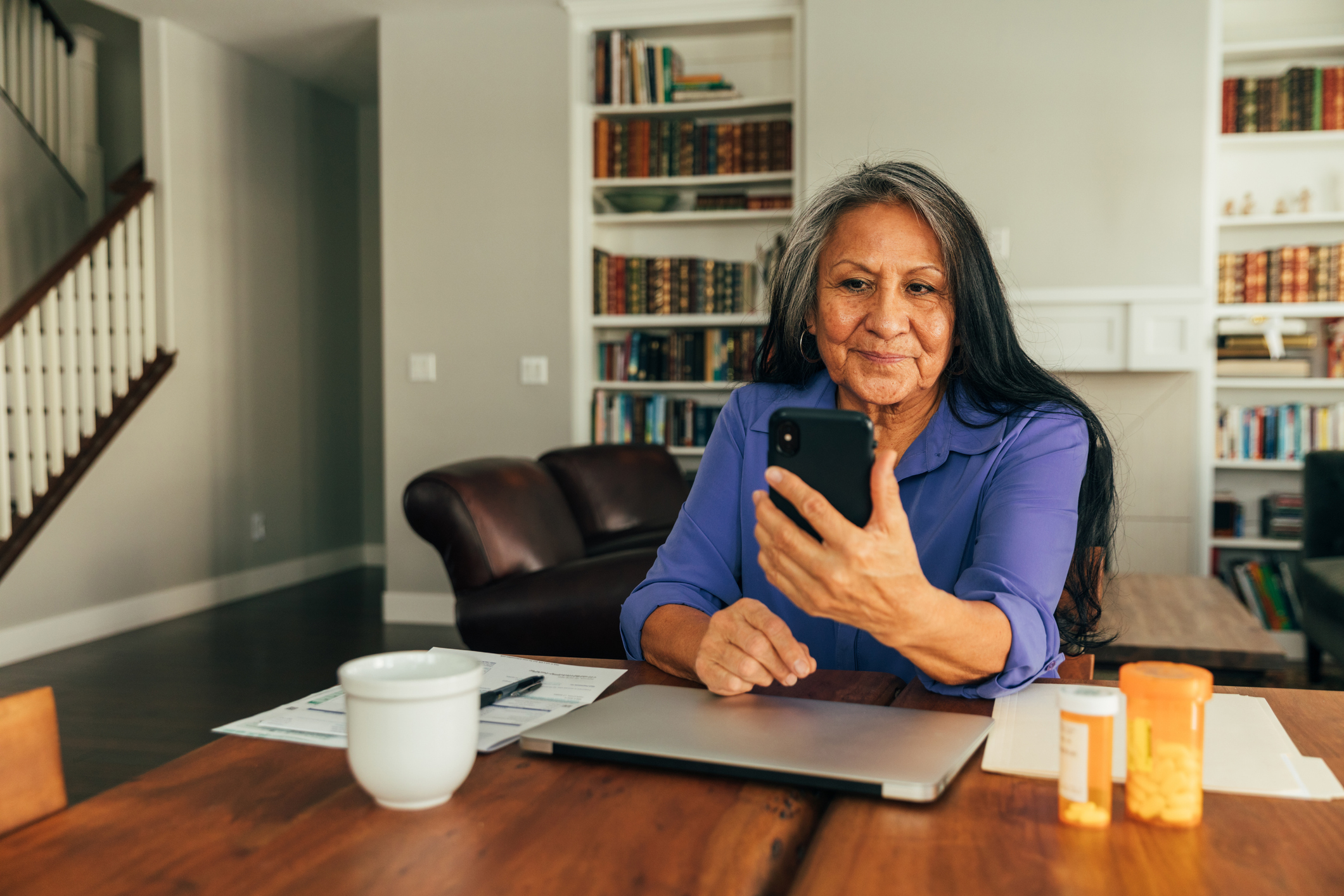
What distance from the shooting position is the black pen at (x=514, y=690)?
0.86 meters

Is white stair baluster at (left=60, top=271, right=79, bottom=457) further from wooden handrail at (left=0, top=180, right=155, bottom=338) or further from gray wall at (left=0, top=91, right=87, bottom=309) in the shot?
gray wall at (left=0, top=91, right=87, bottom=309)

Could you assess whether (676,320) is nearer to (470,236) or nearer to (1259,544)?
(470,236)

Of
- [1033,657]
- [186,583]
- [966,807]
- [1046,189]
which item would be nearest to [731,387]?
[1046,189]

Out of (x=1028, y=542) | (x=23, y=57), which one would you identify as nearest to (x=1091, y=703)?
(x=1028, y=542)

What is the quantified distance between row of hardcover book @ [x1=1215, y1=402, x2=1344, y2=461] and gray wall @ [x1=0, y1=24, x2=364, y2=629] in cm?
457

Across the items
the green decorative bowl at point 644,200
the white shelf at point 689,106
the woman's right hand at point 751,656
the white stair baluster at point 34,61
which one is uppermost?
the white stair baluster at point 34,61

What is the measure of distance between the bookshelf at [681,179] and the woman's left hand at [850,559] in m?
3.48

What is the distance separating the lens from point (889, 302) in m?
1.17

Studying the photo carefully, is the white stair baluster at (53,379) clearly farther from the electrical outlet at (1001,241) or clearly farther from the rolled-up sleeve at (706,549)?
the electrical outlet at (1001,241)

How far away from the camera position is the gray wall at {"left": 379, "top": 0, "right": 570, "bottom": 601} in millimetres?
4383

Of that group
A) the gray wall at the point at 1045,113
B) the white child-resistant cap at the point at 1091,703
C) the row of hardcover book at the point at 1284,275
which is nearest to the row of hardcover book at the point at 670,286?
the gray wall at the point at 1045,113

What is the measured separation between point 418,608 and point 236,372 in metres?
1.59

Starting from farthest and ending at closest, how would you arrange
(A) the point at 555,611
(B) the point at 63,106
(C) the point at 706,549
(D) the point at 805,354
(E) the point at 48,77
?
(B) the point at 63,106, (E) the point at 48,77, (A) the point at 555,611, (D) the point at 805,354, (C) the point at 706,549

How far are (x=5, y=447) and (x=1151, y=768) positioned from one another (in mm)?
4117
